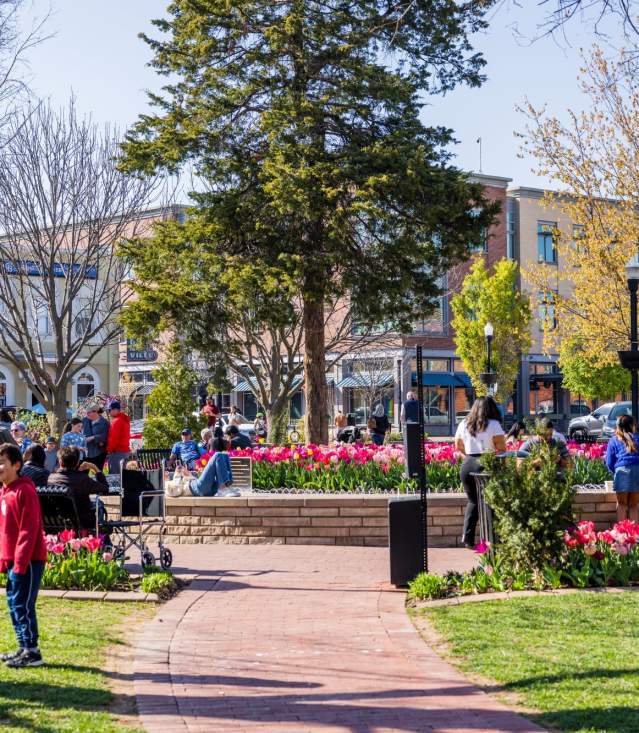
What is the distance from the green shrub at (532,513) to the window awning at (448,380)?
1775 inches

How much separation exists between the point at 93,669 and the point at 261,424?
31886mm

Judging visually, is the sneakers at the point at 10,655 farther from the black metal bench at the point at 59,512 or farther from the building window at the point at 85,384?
the building window at the point at 85,384

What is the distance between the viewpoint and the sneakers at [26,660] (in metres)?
6.77

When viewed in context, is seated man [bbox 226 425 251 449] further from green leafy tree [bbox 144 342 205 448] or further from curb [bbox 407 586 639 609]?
curb [bbox 407 586 639 609]

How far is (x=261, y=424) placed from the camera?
3878 centimetres

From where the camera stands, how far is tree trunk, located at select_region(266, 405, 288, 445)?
25875 millimetres

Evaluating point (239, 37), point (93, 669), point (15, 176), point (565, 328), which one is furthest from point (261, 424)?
point (93, 669)

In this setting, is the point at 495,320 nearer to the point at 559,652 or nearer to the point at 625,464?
the point at 625,464

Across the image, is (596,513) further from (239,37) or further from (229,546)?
(239,37)

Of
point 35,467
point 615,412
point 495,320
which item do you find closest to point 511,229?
point 495,320

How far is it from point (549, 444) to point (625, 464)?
197 cm

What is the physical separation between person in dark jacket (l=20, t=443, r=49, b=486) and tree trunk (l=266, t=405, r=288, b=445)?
1383 cm

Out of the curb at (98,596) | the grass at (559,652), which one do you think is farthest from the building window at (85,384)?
the grass at (559,652)

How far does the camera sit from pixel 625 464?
495 inches
